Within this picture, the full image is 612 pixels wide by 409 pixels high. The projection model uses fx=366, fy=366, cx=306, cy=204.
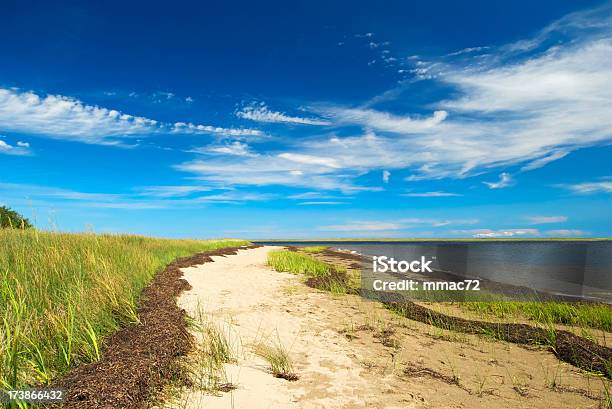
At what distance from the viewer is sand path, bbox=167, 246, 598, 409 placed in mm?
4953

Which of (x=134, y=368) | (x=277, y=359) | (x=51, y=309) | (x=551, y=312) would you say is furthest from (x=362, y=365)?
(x=551, y=312)

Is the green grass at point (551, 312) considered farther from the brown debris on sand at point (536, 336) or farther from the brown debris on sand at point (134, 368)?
the brown debris on sand at point (134, 368)

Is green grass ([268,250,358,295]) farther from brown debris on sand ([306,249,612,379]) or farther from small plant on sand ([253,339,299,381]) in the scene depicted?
small plant on sand ([253,339,299,381])

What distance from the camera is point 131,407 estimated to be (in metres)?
3.85

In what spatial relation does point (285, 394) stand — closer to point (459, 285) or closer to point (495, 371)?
point (495, 371)

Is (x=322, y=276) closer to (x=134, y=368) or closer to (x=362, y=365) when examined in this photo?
(x=362, y=365)

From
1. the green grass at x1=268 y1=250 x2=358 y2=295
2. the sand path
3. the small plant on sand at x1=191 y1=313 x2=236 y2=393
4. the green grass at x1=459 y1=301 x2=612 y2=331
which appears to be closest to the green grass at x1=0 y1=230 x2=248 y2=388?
the small plant on sand at x1=191 y1=313 x2=236 y2=393

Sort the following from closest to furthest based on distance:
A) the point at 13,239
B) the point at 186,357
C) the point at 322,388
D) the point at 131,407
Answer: the point at 131,407
the point at 322,388
the point at 186,357
the point at 13,239

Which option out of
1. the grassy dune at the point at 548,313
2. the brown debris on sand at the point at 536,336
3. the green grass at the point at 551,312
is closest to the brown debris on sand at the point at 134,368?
the brown debris on sand at the point at 536,336

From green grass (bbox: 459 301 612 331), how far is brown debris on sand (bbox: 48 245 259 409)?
10131 mm

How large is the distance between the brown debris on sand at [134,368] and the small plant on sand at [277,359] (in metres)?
1.27

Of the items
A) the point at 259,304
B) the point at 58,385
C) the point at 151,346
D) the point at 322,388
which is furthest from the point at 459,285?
the point at 58,385

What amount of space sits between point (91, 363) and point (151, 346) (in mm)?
900

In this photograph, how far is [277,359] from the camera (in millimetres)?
6004
